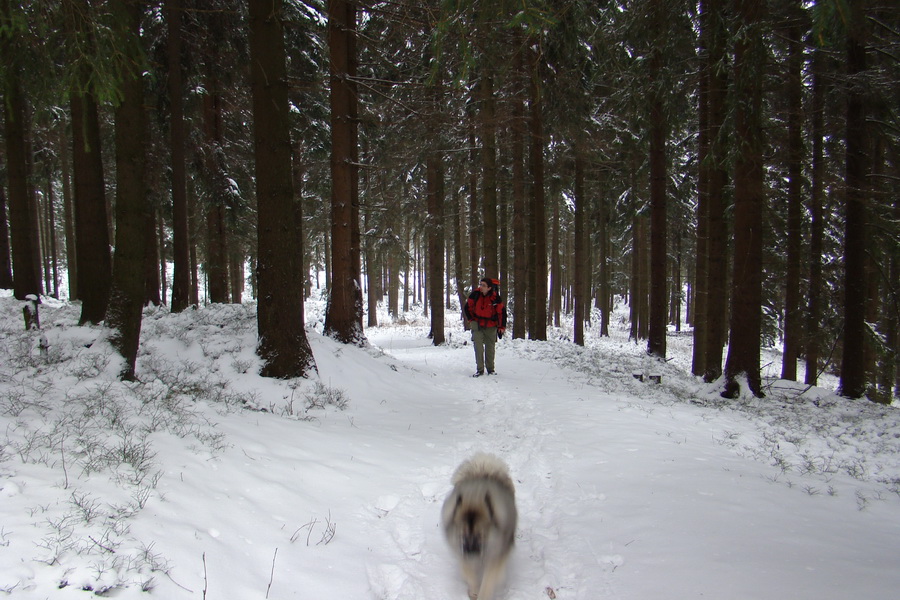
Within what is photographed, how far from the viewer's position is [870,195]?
378 inches

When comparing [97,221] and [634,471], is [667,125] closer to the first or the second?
[634,471]

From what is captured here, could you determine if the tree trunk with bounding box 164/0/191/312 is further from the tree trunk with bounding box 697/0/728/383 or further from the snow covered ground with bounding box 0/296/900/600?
the tree trunk with bounding box 697/0/728/383

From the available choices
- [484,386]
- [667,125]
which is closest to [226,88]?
[484,386]

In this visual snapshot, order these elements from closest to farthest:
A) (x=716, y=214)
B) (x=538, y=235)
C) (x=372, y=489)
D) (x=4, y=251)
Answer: (x=372, y=489)
(x=716, y=214)
(x=4, y=251)
(x=538, y=235)

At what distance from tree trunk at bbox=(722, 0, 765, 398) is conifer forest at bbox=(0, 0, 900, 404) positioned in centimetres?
4

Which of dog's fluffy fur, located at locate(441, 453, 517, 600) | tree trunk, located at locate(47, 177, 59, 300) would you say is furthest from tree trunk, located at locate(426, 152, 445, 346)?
tree trunk, located at locate(47, 177, 59, 300)

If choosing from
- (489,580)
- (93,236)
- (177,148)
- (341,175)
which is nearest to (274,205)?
(341,175)

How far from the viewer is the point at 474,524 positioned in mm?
2771

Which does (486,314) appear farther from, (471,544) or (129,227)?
(471,544)

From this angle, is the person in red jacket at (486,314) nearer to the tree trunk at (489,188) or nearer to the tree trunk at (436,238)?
the tree trunk at (489,188)

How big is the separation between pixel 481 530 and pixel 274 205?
5.82m

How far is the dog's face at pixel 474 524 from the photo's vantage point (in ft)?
9.07

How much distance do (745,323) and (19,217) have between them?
1635 cm

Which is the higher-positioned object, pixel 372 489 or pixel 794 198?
pixel 794 198
